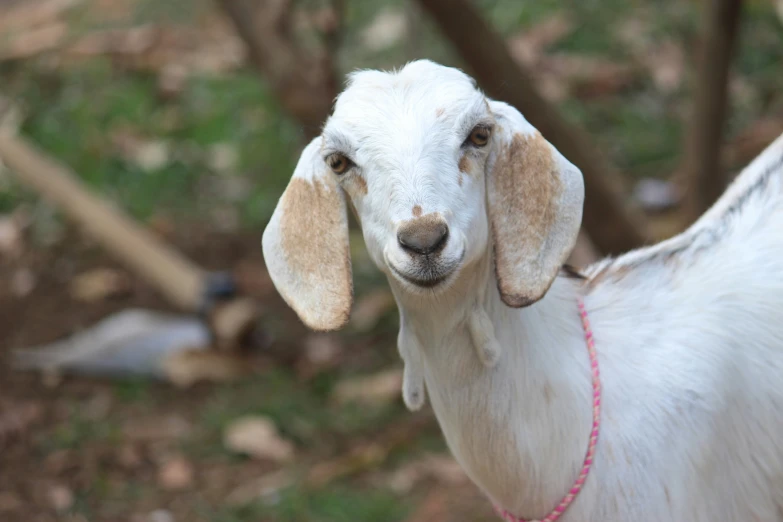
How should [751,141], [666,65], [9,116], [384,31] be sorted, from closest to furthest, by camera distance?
1. [751,141]
2. [666,65]
3. [384,31]
4. [9,116]

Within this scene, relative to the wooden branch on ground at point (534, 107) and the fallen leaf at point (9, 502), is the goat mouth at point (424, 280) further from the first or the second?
the fallen leaf at point (9, 502)

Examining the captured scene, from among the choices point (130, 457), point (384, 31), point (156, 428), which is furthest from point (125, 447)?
point (384, 31)

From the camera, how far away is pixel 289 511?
409cm

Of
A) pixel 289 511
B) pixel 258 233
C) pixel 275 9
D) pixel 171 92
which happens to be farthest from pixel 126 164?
pixel 289 511

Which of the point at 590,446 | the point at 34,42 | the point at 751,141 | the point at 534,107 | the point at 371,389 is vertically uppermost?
the point at 34,42

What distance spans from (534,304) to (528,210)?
0.29m

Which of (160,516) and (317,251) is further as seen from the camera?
(160,516)

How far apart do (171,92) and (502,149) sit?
5574 millimetres

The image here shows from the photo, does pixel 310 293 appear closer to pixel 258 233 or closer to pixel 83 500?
pixel 83 500

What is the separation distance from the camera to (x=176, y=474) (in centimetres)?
446

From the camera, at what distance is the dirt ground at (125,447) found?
4223 mm

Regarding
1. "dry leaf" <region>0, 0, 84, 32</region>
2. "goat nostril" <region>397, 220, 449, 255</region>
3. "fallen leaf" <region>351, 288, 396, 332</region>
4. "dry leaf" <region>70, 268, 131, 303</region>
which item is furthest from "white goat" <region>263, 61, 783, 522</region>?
"dry leaf" <region>0, 0, 84, 32</region>

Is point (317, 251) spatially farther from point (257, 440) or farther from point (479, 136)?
point (257, 440)

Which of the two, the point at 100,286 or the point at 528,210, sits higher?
the point at 528,210
